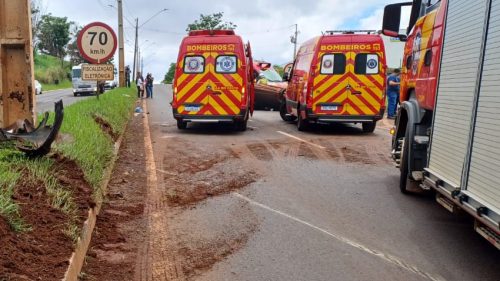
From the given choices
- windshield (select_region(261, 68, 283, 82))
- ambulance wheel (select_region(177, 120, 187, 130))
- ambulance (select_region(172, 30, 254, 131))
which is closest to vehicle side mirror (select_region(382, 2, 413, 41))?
ambulance (select_region(172, 30, 254, 131))

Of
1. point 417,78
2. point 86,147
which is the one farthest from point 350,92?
point 86,147

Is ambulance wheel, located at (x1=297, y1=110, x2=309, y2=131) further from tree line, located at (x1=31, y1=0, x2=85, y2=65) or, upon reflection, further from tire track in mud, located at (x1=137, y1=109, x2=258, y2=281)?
tree line, located at (x1=31, y1=0, x2=85, y2=65)

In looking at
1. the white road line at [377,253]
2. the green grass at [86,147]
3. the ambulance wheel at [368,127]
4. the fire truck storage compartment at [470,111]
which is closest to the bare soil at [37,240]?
the green grass at [86,147]

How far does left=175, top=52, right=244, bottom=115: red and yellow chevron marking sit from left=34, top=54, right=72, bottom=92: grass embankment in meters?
48.9

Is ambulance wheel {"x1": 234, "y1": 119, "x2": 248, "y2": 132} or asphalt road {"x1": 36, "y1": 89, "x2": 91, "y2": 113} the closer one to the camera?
ambulance wheel {"x1": 234, "y1": 119, "x2": 248, "y2": 132}

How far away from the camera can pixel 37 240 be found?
361 centimetres

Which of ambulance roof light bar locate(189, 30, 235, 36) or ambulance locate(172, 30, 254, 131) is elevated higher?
ambulance roof light bar locate(189, 30, 235, 36)

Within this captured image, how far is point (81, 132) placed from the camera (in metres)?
7.09

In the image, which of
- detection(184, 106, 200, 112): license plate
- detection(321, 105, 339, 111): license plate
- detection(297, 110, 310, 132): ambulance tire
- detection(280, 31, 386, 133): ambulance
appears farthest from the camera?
detection(297, 110, 310, 132): ambulance tire

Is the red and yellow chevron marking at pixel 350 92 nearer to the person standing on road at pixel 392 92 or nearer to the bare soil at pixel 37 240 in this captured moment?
the person standing on road at pixel 392 92

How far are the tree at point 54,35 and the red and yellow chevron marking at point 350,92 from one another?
61.6 m

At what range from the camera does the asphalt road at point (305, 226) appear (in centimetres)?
406

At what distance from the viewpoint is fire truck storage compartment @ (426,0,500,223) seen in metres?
3.69

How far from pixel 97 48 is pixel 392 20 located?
5.92 m
